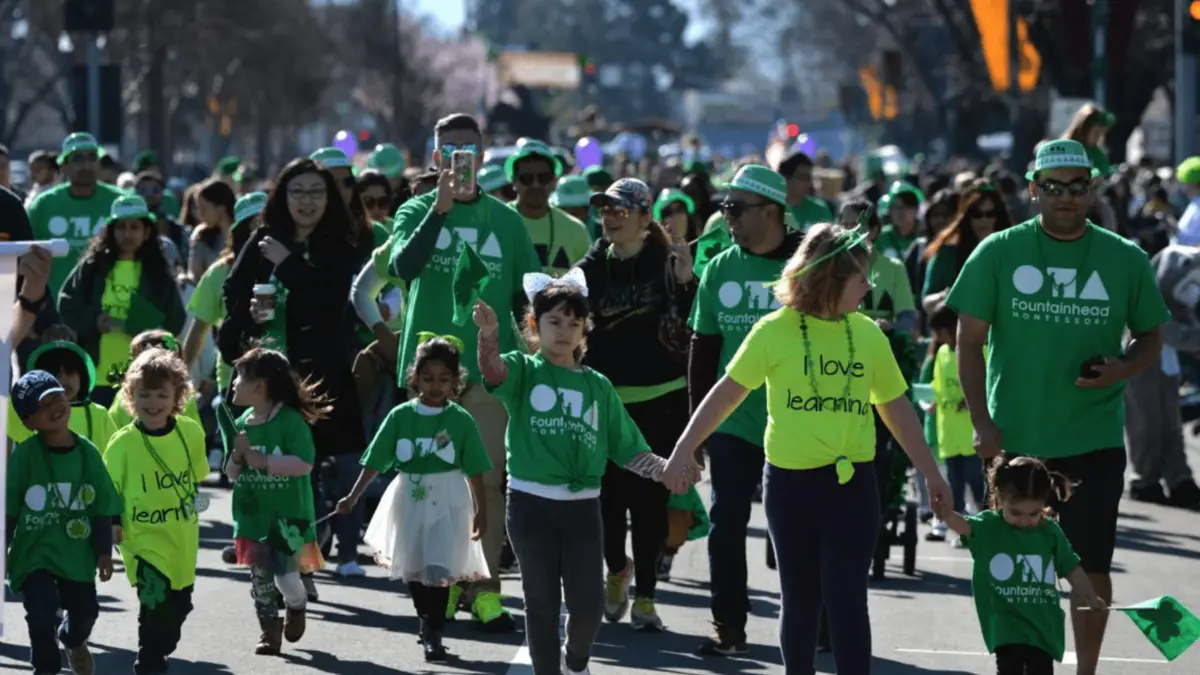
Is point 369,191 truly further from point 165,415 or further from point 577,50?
point 577,50

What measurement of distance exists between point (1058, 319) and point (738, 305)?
1.46 metres

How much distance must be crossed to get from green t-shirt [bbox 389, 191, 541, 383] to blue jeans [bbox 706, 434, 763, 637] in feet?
3.85

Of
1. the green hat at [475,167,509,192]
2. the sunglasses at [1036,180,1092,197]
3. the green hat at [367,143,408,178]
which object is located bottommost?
the sunglasses at [1036,180,1092,197]

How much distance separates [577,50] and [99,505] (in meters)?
172

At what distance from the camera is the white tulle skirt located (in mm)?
9094

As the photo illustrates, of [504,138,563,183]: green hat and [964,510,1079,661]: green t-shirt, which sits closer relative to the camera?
[964,510,1079,661]: green t-shirt

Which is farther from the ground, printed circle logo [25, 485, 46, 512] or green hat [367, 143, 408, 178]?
green hat [367, 143, 408, 178]

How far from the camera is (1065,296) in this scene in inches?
312

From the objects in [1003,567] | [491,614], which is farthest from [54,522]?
[1003,567]

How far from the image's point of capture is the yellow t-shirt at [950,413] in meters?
12.7

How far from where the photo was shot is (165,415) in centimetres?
862

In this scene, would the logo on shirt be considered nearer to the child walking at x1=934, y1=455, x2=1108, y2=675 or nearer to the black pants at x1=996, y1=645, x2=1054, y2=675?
the child walking at x1=934, y1=455, x2=1108, y2=675

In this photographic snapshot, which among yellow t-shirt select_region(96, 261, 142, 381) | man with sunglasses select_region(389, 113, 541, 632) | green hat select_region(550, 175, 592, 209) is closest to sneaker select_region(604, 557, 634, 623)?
man with sunglasses select_region(389, 113, 541, 632)

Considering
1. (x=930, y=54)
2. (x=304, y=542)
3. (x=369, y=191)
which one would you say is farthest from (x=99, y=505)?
(x=930, y=54)
